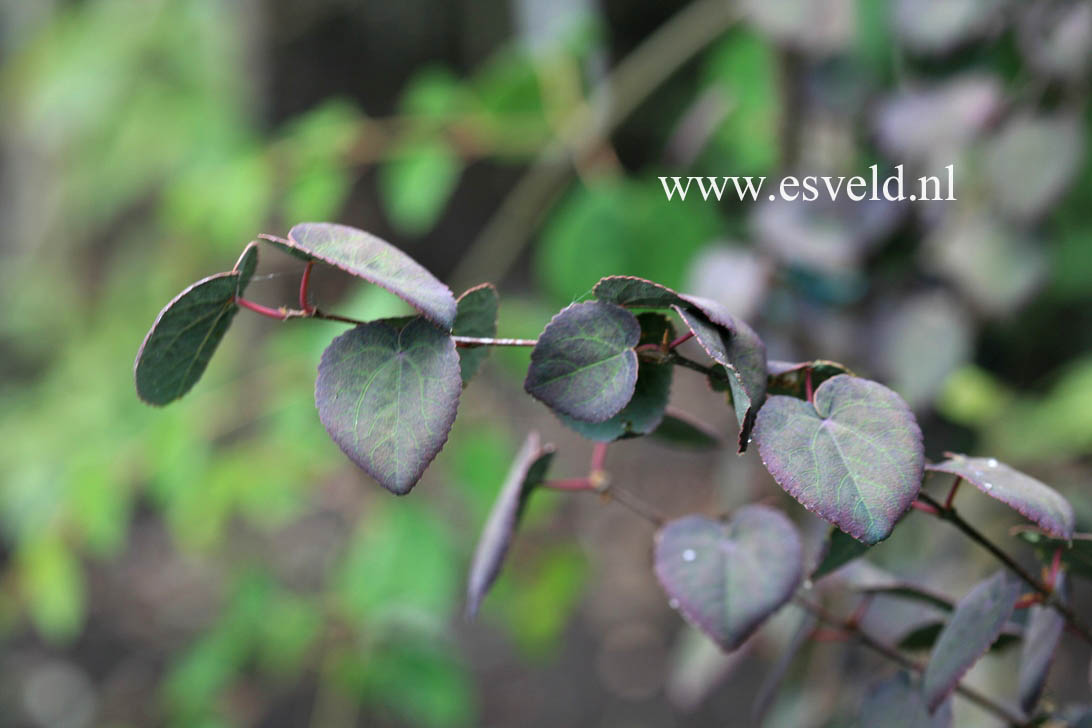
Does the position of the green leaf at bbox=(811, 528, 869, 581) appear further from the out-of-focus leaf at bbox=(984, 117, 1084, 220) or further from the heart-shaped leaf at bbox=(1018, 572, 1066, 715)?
the out-of-focus leaf at bbox=(984, 117, 1084, 220)

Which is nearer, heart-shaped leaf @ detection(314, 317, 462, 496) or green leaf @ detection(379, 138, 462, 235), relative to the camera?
heart-shaped leaf @ detection(314, 317, 462, 496)

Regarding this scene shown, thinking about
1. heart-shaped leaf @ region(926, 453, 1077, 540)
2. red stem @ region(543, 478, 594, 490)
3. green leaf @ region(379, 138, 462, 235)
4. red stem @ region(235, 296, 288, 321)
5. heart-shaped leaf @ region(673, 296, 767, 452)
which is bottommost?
green leaf @ region(379, 138, 462, 235)

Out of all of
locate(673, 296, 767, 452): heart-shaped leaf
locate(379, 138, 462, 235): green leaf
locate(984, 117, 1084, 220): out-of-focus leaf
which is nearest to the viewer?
locate(673, 296, 767, 452): heart-shaped leaf

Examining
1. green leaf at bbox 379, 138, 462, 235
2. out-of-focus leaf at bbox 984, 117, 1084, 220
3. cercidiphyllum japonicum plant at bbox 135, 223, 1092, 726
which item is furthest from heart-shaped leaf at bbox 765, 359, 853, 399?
green leaf at bbox 379, 138, 462, 235

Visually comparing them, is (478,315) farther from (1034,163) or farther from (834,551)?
(1034,163)

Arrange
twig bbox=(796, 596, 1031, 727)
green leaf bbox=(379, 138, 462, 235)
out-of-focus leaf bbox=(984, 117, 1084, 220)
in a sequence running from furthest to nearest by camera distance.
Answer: green leaf bbox=(379, 138, 462, 235) < out-of-focus leaf bbox=(984, 117, 1084, 220) < twig bbox=(796, 596, 1031, 727)

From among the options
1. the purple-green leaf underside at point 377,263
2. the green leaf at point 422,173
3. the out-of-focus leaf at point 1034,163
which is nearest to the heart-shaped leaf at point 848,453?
the purple-green leaf underside at point 377,263

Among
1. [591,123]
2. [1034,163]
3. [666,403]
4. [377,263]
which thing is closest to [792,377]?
[666,403]
